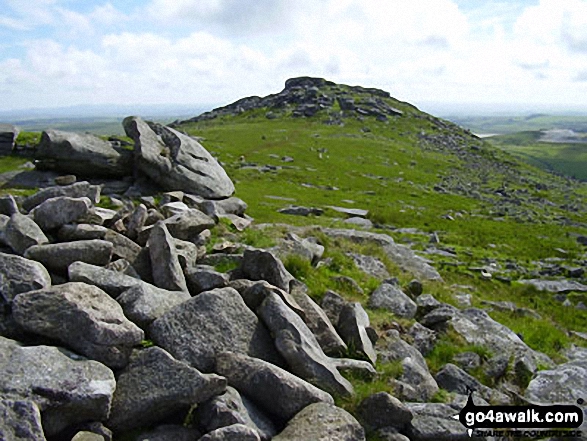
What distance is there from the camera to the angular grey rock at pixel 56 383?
761 cm

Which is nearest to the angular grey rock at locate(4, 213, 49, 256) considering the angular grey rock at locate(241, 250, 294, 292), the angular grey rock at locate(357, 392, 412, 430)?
the angular grey rock at locate(241, 250, 294, 292)

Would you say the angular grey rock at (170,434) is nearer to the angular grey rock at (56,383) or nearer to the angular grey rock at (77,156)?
the angular grey rock at (56,383)

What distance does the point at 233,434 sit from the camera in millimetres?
7777

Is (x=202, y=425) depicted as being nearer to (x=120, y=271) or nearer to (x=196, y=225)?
(x=120, y=271)

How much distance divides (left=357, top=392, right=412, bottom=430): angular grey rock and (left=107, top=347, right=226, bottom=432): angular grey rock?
10.1 ft

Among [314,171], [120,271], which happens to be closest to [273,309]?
[120,271]

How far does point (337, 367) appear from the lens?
10977mm

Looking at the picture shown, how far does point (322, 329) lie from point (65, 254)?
703 cm

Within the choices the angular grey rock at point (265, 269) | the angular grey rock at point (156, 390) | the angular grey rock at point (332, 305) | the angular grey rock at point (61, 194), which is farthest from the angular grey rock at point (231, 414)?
the angular grey rock at point (61, 194)

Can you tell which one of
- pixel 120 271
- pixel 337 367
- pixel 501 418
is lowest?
pixel 501 418

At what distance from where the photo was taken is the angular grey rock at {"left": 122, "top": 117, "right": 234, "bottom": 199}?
2916cm

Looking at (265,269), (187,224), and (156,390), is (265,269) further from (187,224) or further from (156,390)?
(156,390)

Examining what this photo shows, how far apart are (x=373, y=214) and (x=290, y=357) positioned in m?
42.3

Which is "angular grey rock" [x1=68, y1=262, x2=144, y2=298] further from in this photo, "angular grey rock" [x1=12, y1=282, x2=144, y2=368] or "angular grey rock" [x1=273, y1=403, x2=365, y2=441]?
"angular grey rock" [x1=273, y1=403, x2=365, y2=441]
